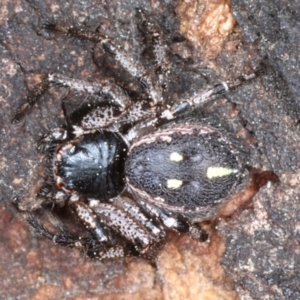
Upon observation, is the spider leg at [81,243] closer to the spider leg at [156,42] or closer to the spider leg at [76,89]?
the spider leg at [76,89]

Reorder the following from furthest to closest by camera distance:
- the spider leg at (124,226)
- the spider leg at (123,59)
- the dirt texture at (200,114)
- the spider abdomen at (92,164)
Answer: the spider leg at (124,226), the spider abdomen at (92,164), the spider leg at (123,59), the dirt texture at (200,114)

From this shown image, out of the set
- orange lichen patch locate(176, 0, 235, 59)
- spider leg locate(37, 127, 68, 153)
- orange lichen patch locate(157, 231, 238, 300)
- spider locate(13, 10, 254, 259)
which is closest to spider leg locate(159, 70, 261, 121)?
spider locate(13, 10, 254, 259)

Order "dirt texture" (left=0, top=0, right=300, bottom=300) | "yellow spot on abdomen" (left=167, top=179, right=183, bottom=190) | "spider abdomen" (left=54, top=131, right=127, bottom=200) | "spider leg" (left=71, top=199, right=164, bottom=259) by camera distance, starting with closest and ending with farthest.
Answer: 1. "dirt texture" (left=0, top=0, right=300, bottom=300)
2. "yellow spot on abdomen" (left=167, top=179, right=183, bottom=190)
3. "spider abdomen" (left=54, top=131, right=127, bottom=200)
4. "spider leg" (left=71, top=199, right=164, bottom=259)

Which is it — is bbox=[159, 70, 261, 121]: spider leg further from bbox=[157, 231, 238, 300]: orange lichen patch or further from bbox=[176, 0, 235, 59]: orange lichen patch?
bbox=[157, 231, 238, 300]: orange lichen patch

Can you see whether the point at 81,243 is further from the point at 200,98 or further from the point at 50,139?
the point at 200,98

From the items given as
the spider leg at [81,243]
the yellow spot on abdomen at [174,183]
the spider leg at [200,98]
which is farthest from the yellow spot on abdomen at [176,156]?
the spider leg at [81,243]

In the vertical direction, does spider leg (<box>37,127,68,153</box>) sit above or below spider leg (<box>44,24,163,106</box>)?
below
